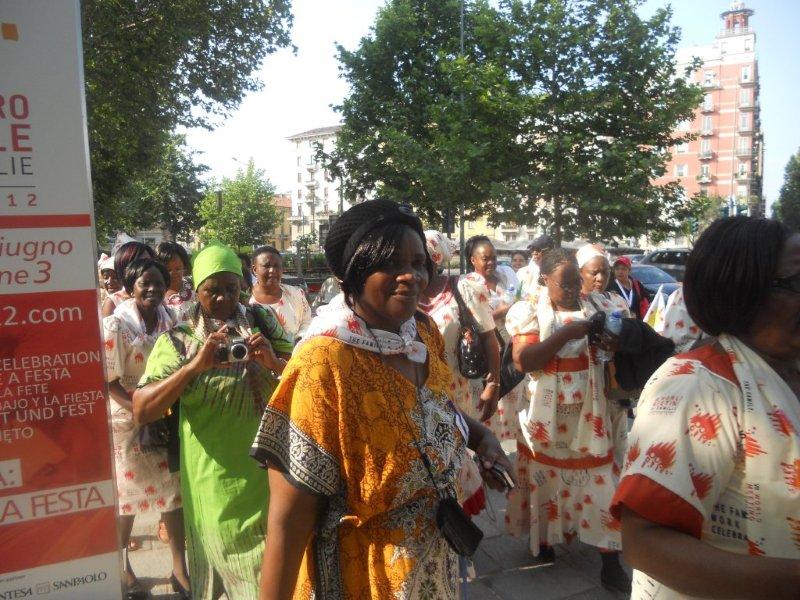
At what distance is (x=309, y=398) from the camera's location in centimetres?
160

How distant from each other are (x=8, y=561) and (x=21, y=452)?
1.30 ft

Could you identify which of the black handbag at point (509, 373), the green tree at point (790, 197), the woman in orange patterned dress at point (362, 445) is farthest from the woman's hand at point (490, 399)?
the green tree at point (790, 197)

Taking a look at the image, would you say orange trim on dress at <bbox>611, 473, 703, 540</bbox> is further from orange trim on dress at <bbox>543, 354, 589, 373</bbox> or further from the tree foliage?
the tree foliage

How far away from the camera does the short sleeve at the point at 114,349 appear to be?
11.5 ft

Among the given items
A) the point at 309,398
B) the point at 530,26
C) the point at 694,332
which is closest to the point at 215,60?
the point at 530,26

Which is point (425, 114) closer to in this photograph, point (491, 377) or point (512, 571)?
point (491, 377)

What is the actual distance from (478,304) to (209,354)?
2.43 metres

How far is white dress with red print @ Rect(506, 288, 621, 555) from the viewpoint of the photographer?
3670 millimetres

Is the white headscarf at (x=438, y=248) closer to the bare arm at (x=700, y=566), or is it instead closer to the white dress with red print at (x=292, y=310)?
the white dress with red print at (x=292, y=310)

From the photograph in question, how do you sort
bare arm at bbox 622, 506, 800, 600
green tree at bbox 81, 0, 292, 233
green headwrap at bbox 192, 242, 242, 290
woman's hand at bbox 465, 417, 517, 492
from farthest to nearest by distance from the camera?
green tree at bbox 81, 0, 292, 233 → green headwrap at bbox 192, 242, 242, 290 → woman's hand at bbox 465, 417, 517, 492 → bare arm at bbox 622, 506, 800, 600

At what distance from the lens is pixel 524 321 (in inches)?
151

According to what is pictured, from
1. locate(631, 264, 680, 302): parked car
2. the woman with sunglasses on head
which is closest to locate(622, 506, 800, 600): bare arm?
the woman with sunglasses on head

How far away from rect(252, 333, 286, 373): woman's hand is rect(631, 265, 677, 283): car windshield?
1619 cm

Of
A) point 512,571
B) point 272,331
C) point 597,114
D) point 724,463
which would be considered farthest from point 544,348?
point 597,114
